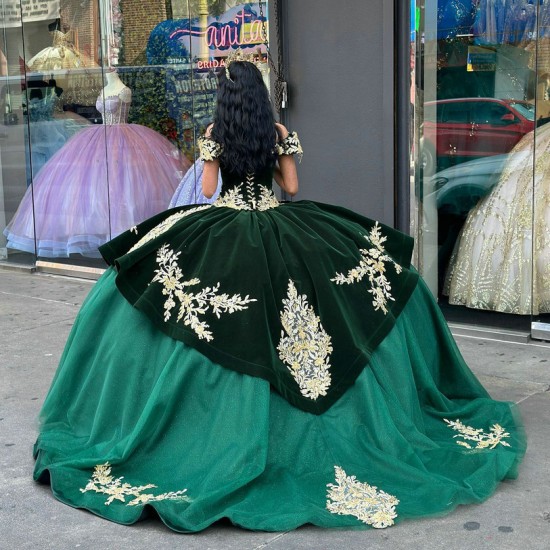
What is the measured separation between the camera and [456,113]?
21.8 feet

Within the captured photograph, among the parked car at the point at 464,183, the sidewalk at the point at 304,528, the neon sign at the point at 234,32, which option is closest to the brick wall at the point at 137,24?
the neon sign at the point at 234,32

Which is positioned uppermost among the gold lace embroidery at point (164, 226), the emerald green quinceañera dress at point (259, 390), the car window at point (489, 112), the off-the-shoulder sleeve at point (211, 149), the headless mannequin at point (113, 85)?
the headless mannequin at point (113, 85)

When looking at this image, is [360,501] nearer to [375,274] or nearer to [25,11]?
[375,274]

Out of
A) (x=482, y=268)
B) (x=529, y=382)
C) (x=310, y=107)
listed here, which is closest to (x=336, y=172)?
(x=310, y=107)

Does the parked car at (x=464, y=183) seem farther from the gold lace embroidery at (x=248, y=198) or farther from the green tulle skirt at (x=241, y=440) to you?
the gold lace embroidery at (x=248, y=198)

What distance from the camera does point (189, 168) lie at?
8.36m

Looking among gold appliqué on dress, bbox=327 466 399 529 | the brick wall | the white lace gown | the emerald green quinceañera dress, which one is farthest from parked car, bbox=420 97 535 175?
gold appliqué on dress, bbox=327 466 399 529

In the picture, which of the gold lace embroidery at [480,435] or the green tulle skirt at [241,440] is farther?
the gold lace embroidery at [480,435]

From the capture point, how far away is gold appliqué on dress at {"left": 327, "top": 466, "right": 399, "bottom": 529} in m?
3.56

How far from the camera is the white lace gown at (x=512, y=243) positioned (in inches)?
252

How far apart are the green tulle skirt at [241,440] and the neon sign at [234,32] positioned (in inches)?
146

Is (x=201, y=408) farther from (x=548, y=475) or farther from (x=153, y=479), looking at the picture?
(x=548, y=475)

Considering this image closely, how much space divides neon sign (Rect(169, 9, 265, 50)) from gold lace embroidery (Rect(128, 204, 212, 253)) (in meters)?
3.23

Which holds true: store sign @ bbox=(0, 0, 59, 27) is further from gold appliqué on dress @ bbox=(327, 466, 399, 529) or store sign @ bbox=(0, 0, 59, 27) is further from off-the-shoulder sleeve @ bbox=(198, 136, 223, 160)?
gold appliqué on dress @ bbox=(327, 466, 399, 529)
